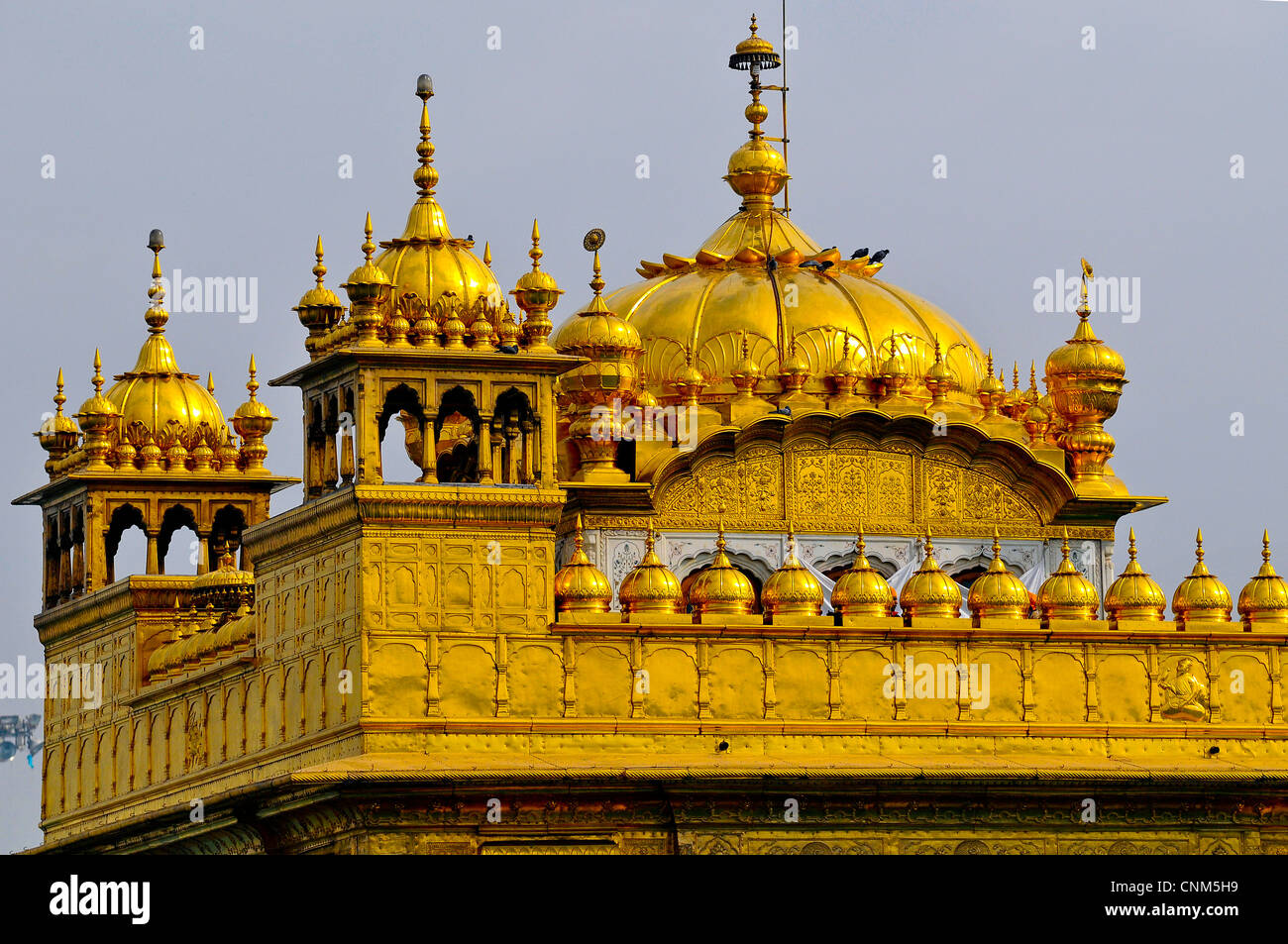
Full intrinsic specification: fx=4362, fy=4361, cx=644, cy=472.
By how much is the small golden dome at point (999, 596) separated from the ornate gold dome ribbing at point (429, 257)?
5.66 metres

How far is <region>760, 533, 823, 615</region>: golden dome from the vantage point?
43562mm

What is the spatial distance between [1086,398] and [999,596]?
6293 mm

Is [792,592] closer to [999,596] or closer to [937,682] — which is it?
[937,682]

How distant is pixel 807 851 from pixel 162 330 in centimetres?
1477

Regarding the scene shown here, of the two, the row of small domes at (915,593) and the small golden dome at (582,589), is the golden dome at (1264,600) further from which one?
the small golden dome at (582,589)

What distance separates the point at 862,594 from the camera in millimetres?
43656

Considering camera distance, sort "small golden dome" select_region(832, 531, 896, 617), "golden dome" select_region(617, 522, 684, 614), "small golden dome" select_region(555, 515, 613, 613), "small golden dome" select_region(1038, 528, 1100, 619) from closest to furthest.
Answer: "small golden dome" select_region(555, 515, 613, 613) < "golden dome" select_region(617, 522, 684, 614) < "small golden dome" select_region(832, 531, 896, 617) < "small golden dome" select_region(1038, 528, 1100, 619)

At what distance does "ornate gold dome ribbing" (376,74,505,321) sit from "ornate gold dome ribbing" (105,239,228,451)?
829 centimetres
